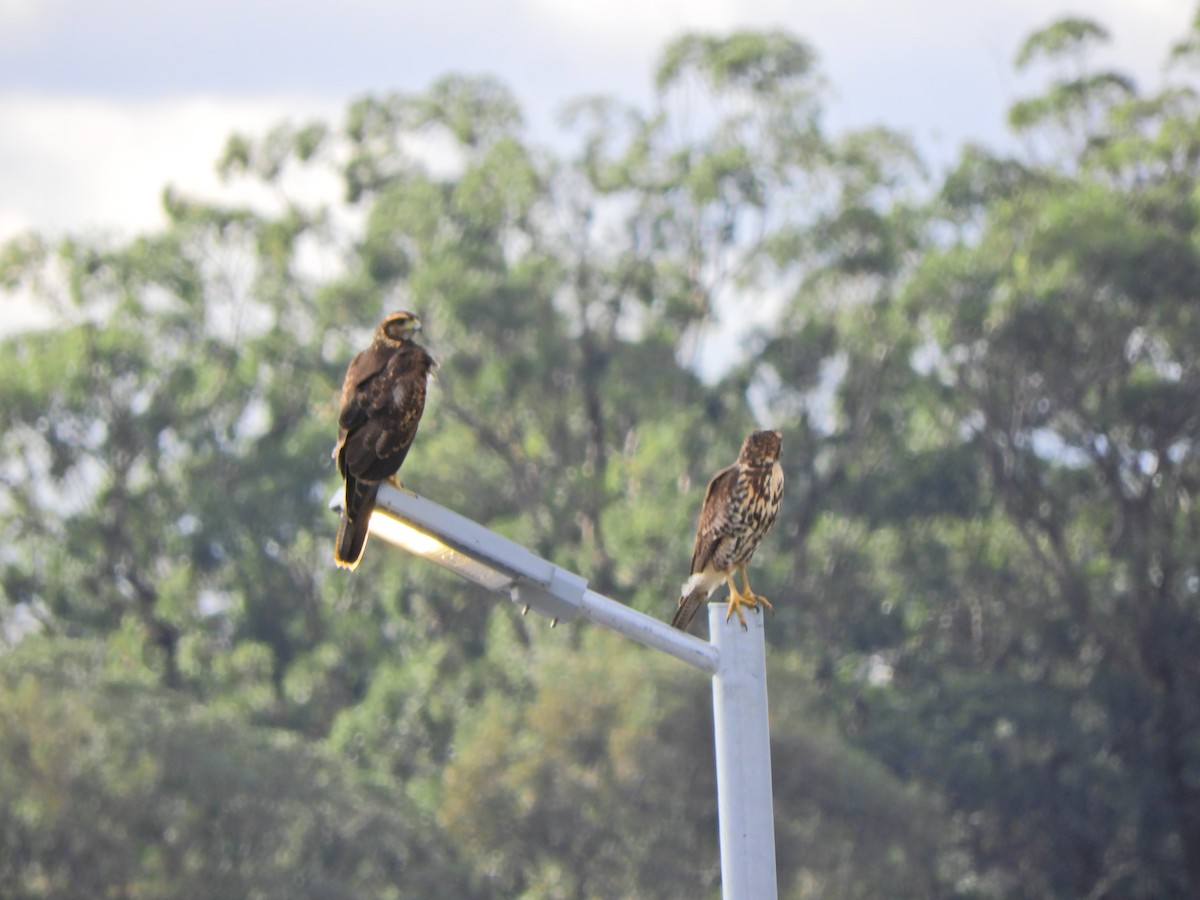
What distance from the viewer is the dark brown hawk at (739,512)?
815 cm

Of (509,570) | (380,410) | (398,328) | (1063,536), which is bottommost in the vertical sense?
(509,570)

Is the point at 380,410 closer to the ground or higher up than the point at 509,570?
higher up

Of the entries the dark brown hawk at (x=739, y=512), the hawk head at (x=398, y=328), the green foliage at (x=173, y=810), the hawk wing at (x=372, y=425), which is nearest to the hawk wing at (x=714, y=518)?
the dark brown hawk at (x=739, y=512)

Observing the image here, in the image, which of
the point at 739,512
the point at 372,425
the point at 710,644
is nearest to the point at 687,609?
the point at 739,512

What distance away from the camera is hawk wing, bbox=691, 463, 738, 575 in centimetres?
826

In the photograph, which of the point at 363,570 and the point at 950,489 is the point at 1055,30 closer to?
the point at 950,489

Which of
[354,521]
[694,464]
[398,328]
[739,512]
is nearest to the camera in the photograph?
[354,521]

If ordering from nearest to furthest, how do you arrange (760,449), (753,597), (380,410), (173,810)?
(380,410) < (753,597) < (760,449) < (173,810)

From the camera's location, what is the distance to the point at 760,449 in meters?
8.55

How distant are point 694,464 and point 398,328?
26.7 m

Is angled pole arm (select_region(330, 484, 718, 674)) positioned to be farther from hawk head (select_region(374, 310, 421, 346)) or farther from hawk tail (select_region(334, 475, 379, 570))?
hawk head (select_region(374, 310, 421, 346))

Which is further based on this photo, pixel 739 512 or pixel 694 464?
pixel 694 464

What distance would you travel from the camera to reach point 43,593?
124ft

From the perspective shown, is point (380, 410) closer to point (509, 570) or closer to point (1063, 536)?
point (509, 570)
